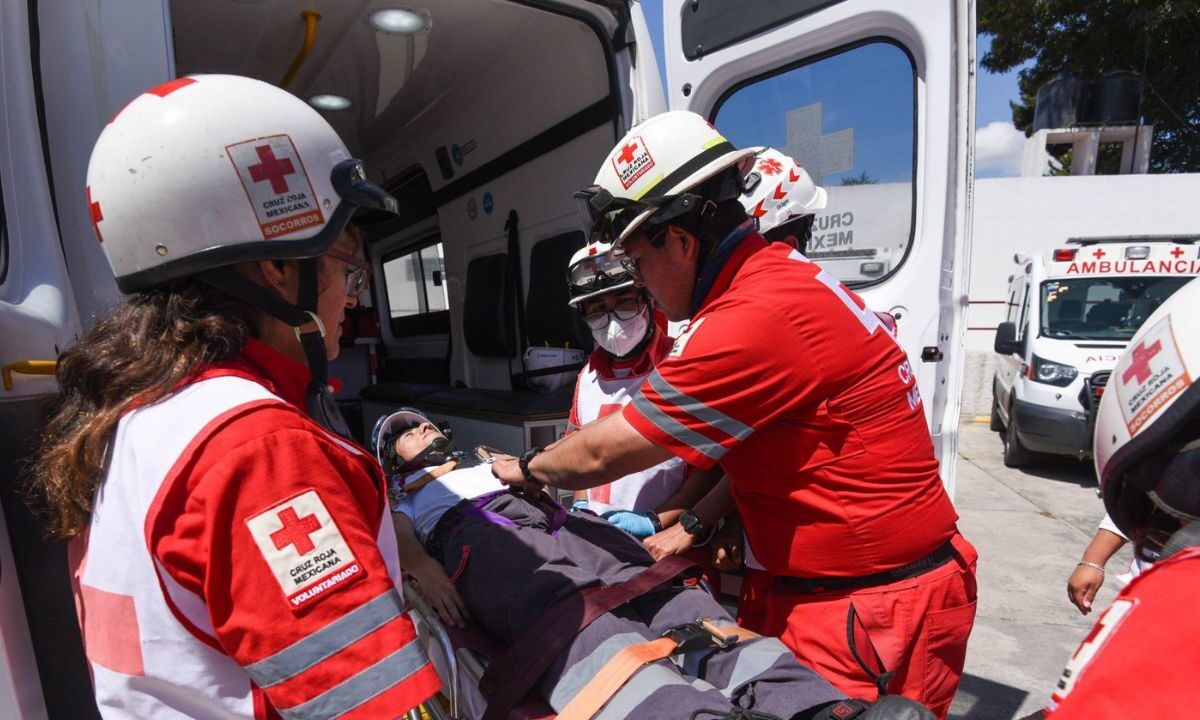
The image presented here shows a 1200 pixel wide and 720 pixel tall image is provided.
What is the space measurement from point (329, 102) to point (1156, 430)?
508 cm

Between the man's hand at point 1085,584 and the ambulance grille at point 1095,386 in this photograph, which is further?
the ambulance grille at point 1095,386

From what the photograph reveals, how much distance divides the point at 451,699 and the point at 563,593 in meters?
0.35

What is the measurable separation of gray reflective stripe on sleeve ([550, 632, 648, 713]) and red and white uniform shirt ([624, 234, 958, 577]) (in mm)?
444

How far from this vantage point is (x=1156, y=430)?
979mm

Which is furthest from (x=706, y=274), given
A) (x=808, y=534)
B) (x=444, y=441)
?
(x=444, y=441)

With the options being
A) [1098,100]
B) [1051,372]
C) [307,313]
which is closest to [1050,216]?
[1098,100]

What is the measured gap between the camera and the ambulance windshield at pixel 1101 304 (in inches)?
253

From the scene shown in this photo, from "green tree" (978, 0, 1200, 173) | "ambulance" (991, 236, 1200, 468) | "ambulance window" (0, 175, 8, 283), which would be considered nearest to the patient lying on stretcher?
"ambulance window" (0, 175, 8, 283)

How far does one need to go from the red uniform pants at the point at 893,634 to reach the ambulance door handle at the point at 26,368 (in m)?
1.66

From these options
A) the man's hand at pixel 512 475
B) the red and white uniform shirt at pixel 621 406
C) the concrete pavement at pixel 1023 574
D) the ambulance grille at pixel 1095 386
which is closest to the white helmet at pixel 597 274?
the red and white uniform shirt at pixel 621 406

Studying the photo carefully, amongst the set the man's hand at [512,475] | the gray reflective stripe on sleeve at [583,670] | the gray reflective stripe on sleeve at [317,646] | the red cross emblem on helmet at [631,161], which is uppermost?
the red cross emblem on helmet at [631,161]

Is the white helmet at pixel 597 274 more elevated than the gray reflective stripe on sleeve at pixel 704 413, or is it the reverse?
the white helmet at pixel 597 274

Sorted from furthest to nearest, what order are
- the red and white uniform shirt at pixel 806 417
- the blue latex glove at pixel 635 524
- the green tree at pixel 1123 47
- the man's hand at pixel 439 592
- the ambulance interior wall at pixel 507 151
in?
the green tree at pixel 1123 47
the ambulance interior wall at pixel 507 151
the blue latex glove at pixel 635 524
the man's hand at pixel 439 592
the red and white uniform shirt at pixel 806 417

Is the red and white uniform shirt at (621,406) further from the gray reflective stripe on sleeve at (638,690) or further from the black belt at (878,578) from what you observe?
the gray reflective stripe on sleeve at (638,690)
